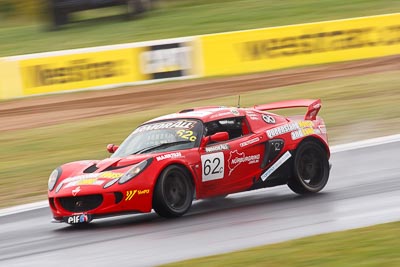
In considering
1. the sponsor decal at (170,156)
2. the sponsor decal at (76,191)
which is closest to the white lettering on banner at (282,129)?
the sponsor decal at (170,156)

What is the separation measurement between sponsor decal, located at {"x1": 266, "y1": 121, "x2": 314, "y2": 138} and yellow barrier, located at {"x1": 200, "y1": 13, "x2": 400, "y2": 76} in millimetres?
10061

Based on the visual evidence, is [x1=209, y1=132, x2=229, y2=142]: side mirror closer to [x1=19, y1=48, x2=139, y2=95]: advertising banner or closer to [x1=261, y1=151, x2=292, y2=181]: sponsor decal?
[x1=261, y1=151, x2=292, y2=181]: sponsor decal

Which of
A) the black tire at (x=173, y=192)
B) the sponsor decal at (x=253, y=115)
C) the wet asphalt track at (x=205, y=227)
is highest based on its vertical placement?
the sponsor decal at (x=253, y=115)

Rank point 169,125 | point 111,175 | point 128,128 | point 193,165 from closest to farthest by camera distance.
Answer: point 111,175 < point 193,165 < point 169,125 < point 128,128

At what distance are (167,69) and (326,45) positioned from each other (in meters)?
3.95

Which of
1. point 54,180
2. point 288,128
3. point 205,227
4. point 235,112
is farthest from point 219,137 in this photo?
point 54,180

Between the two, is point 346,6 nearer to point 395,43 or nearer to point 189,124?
point 395,43

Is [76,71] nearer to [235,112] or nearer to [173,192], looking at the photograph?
[235,112]

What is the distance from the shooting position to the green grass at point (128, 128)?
45.6ft

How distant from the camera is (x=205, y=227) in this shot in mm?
8945

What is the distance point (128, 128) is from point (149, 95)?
3393 mm

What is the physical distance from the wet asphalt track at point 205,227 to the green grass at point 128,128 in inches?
109

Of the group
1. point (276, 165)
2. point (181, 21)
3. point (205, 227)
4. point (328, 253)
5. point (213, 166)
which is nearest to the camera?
point (328, 253)

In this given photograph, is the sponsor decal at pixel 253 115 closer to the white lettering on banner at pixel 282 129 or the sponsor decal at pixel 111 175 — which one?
the white lettering on banner at pixel 282 129
